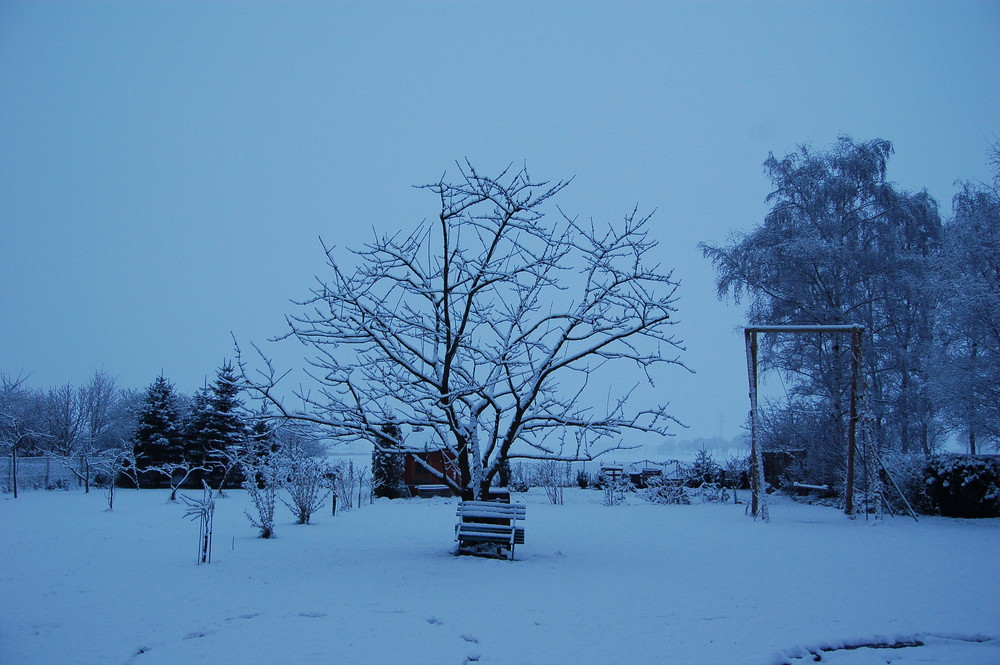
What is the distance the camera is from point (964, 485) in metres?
12.9

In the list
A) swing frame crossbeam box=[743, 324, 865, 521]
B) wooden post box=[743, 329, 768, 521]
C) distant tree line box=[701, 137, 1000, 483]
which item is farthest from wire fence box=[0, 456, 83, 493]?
distant tree line box=[701, 137, 1000, 483]

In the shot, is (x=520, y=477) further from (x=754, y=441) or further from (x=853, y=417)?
(x=853, y=417)

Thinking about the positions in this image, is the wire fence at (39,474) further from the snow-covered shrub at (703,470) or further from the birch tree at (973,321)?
the birch tree at (973,321)

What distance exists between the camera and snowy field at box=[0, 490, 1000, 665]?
15.4ft

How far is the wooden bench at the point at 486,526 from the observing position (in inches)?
343

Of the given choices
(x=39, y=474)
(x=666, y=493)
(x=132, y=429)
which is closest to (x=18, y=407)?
(x=132, y=429)

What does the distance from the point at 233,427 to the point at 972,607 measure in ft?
88.3

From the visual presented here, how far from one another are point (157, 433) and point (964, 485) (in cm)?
2844

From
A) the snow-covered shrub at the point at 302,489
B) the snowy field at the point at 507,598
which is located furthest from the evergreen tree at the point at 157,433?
the snowy field at the point at 507,598

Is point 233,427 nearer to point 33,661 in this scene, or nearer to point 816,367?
point 816,367

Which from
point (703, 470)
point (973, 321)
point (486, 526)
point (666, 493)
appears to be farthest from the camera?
point (703, 470)

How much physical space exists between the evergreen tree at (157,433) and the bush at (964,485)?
88.4 ft

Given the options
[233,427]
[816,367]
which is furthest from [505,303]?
[233,427]

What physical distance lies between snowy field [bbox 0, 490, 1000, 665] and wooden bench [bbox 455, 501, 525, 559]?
344mm
